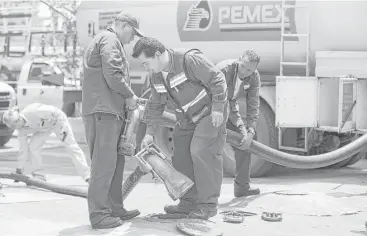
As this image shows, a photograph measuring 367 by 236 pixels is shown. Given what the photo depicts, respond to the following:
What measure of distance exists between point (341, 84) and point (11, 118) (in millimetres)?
4286

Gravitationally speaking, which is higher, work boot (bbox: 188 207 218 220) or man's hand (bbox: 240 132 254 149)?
man's hand (bbox: 240 132 254 149)

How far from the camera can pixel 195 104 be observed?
6938 millimetres

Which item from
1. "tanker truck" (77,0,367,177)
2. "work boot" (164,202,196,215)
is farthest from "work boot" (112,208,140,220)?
"tanker truck" (77,0,367,177)

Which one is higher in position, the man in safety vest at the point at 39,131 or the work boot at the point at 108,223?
the man in safety vest at the point at 39,131

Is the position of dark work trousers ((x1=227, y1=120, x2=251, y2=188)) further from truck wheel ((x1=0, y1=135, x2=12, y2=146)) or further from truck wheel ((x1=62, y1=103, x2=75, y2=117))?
truck wheel ((x1=62, y1=103, x2=75, y2=117))

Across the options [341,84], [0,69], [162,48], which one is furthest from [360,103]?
[0,69]

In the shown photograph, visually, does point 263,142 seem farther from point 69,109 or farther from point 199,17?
point 69,109

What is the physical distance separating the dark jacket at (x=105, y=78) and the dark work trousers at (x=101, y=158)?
0.10 m

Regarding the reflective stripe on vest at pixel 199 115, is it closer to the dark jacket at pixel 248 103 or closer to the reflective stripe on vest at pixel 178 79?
the reflective stripe on vest at pixel 178 79

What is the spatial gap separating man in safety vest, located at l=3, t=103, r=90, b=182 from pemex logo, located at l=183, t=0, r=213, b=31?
2.62 m

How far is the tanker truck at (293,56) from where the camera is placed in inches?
401

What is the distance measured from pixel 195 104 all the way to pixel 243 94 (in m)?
Answer: 1.86

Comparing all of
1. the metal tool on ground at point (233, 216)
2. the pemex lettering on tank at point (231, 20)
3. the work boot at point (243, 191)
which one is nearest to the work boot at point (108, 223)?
the metal tool on ground at point (233, 216)

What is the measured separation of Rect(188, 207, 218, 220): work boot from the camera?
22.4 feet
